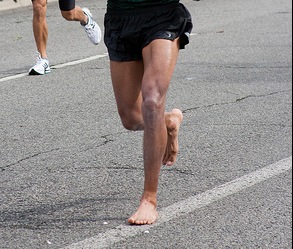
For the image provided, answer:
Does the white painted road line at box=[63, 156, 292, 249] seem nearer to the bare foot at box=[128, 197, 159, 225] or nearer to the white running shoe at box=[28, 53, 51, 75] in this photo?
the bare foot at box=[128, 197, 159, 225]

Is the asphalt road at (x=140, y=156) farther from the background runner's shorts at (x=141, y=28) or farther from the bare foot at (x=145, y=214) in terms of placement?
the background runner's shorts at (x=141, y=28)

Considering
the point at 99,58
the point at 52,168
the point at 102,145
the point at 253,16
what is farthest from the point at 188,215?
the point at 253,16

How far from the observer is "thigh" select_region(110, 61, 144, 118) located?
17.5ft

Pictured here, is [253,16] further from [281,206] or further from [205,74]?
[281,206]

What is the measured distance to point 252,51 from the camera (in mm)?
11250

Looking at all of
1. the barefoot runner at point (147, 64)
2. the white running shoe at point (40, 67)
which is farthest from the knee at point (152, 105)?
the white running shoe at point (40, 67)

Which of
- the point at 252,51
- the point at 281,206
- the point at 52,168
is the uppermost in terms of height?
the point at 281,206

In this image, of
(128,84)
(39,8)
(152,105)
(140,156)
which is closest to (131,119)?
(128,84)

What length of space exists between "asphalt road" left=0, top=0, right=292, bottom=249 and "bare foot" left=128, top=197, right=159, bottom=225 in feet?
0.19

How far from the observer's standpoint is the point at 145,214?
16.7 ft

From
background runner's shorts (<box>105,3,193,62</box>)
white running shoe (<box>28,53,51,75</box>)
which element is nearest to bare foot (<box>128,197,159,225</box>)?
background runner's shorts (<box>105,3,193,62</box>)

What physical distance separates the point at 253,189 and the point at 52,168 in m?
1.42

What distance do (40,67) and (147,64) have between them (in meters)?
4.89

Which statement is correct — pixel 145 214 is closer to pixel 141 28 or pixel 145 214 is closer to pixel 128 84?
pixel 128 84
